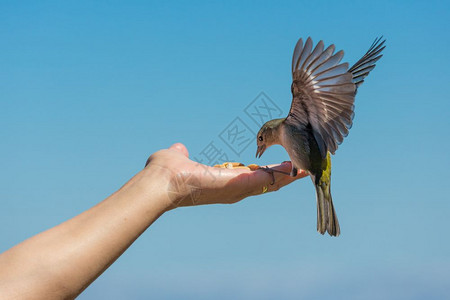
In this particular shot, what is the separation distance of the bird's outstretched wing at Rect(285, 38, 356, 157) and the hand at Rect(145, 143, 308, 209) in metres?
0.76

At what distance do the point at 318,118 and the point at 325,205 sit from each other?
3.42 feet

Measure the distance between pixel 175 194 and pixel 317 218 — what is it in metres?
2.04

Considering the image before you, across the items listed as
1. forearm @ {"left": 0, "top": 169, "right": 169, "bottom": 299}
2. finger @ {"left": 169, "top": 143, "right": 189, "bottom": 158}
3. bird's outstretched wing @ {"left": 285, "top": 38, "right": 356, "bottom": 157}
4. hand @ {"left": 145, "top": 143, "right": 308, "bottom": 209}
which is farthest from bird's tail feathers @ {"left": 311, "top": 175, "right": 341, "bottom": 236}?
forearm @ {"left": 0, "top": 169, "right": 169, "bottom": 299}

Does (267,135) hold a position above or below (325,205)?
above

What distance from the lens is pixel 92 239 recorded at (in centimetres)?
271

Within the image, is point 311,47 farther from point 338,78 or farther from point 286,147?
point 286,147

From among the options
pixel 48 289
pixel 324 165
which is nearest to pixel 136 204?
pixel 48 289

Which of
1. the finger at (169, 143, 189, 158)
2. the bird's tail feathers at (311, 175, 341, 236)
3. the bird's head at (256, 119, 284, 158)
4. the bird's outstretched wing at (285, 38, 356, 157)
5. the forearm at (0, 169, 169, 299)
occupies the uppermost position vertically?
the bird's head at (256, 119, 284, 158)

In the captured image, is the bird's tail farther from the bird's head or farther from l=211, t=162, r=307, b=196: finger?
the bird's head

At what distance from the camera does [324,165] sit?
4.94 m

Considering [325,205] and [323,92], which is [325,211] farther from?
[323,92]

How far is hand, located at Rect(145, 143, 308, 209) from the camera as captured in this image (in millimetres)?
3553

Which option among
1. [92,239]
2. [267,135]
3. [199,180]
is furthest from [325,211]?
[92,239]

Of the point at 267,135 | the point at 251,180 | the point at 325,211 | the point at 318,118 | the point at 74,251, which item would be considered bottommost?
the point at 74,251
